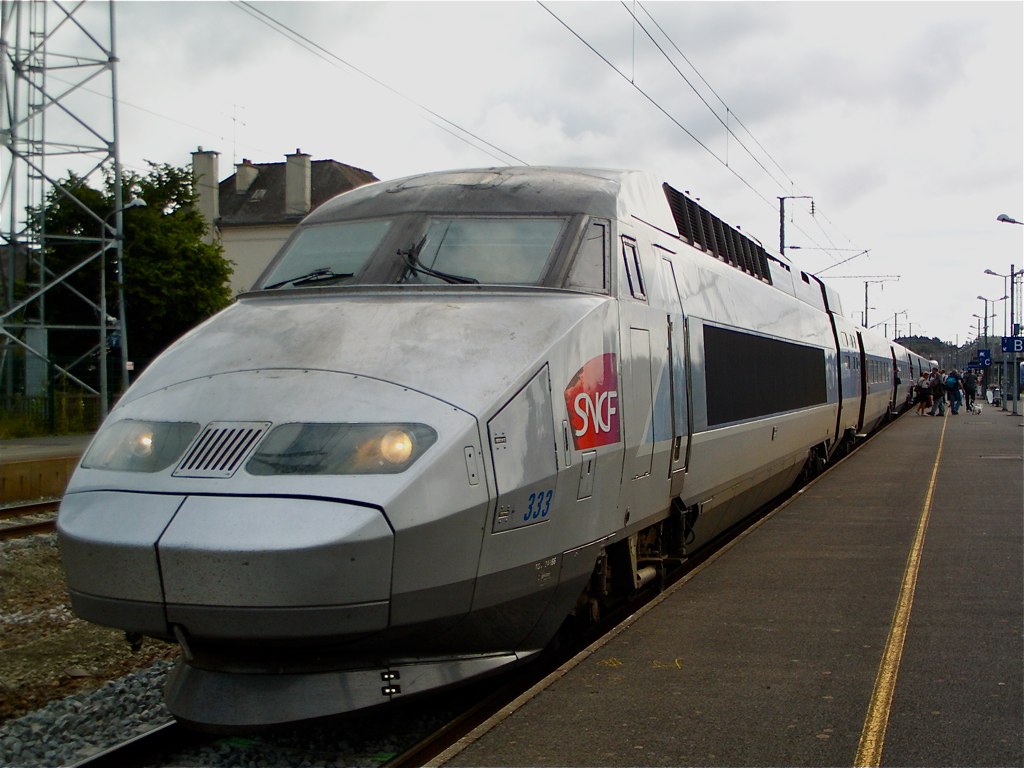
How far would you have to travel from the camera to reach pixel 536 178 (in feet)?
23.6

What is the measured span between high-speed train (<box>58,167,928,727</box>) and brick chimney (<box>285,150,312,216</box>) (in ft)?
141

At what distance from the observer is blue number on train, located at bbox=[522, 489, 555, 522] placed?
5367 mm

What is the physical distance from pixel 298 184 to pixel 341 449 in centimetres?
4658

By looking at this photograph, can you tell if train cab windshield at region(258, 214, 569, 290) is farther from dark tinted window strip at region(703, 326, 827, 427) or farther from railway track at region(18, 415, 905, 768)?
dark tinted window strip at region(703, 326, 827, 427)

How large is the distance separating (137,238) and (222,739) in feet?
94.2

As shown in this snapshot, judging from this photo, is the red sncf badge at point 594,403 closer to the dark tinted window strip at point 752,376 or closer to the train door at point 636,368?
the train door at point 636,368

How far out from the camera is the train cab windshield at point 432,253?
6445 millimetres

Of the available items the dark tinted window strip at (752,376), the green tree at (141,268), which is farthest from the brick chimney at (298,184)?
the dark tinted window strip at (752,376)

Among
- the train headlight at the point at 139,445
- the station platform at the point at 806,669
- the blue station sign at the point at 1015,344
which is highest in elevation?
the blue station sign at the point at 1015,344

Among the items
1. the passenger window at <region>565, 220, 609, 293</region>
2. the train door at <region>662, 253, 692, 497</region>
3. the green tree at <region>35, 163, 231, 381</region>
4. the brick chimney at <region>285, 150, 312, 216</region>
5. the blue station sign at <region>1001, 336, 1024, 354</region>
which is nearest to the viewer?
the passenger window at <region>565, 220, 609, 293</region>

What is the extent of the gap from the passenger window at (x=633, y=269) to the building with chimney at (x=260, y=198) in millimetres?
43059

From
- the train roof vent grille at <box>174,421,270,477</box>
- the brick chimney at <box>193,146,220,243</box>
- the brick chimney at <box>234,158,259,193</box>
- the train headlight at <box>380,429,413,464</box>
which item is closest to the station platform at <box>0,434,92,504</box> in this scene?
the train roof vent grille at <box>174,421,270,477</box>

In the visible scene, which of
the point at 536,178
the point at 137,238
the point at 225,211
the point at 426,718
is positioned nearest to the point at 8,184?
the point at 137,238

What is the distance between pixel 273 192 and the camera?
54.1 meters
